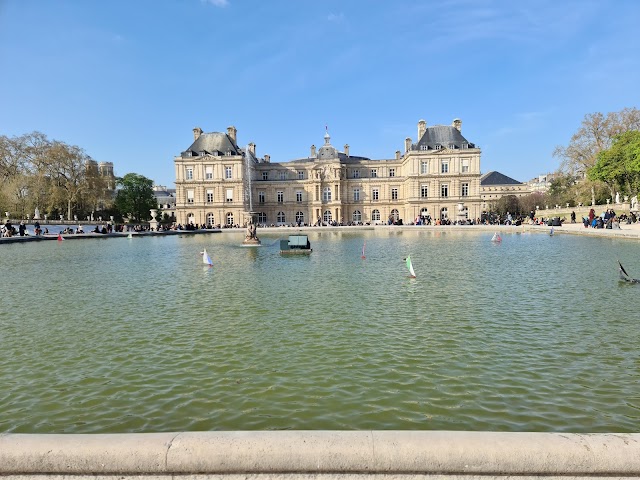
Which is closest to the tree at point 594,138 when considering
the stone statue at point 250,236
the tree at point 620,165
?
the tree at point 620,165

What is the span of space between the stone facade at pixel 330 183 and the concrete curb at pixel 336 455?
6396 centimetres

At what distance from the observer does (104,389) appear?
231 inches

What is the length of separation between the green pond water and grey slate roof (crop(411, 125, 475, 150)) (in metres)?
61.7

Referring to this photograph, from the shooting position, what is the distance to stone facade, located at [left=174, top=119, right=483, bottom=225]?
71875 millimetres

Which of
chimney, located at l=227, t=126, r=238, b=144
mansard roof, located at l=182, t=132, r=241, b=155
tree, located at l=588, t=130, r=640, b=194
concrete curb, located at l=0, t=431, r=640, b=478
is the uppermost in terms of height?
chimney, located at l=227, t=126, r=238, b=144

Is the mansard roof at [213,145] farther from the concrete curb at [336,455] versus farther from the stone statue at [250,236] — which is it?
the concrete curb at [336,455]

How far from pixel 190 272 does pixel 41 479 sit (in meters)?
14.2

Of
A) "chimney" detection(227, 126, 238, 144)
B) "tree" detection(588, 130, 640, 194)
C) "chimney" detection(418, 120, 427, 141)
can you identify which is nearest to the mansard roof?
"chimney" detection(227, 126, 238, 144)

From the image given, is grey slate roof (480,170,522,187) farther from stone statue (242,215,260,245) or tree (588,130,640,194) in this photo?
stone statue (242,215,260,245)

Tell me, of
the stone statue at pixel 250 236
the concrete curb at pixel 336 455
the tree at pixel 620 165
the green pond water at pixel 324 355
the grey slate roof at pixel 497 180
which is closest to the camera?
the concrete curb at pixel 336 455

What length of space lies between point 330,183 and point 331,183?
190 mm

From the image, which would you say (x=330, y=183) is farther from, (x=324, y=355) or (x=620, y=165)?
(x=324, y=355)

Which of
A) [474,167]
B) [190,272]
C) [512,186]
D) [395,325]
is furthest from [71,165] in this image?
[512,186]

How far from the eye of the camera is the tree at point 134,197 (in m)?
83.3
